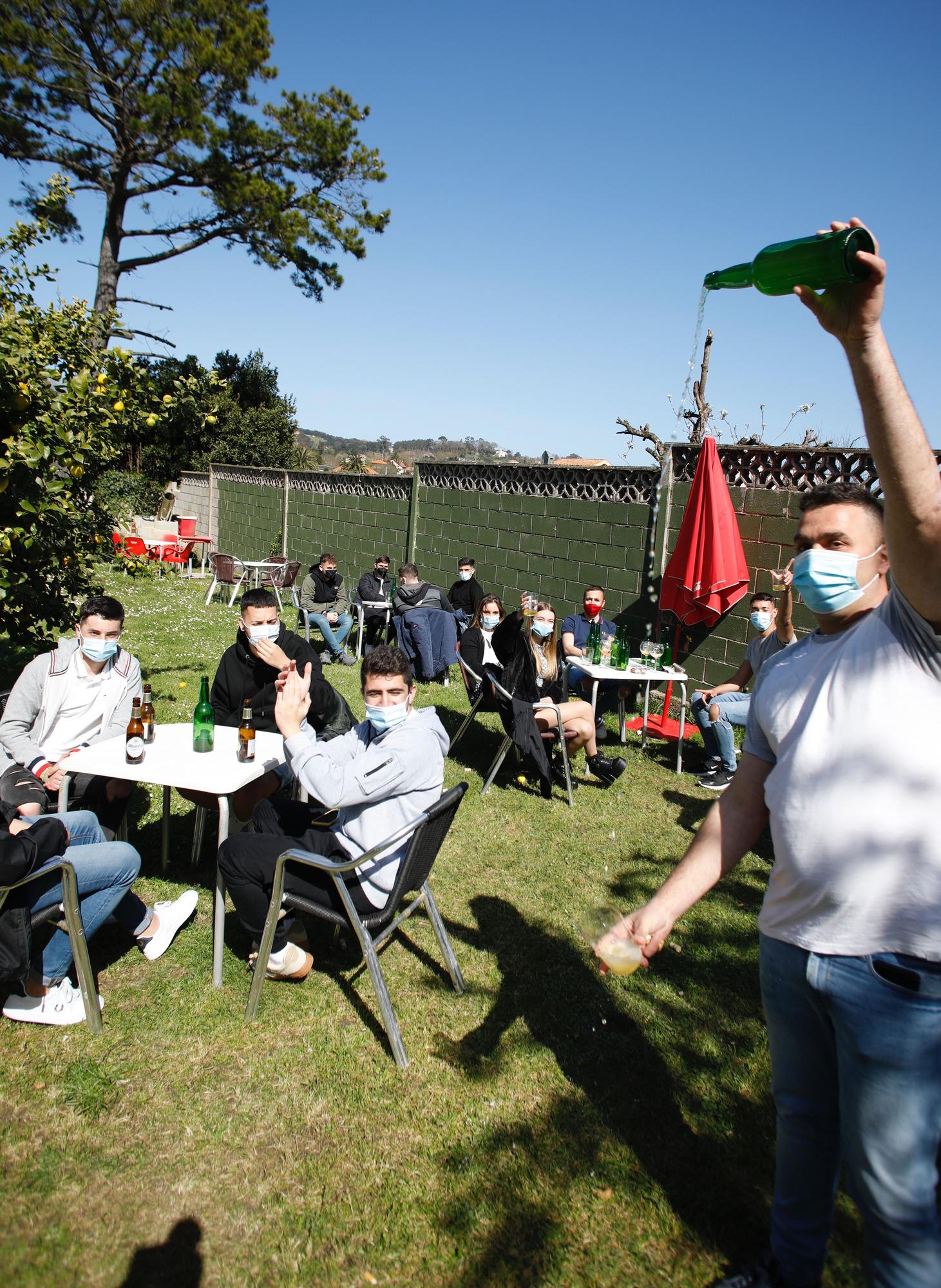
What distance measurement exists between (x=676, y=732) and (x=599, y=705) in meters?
0.83

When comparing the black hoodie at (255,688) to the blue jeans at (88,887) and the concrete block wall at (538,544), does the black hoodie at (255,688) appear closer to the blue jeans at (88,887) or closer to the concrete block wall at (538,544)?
the blue jeans at (88,887)

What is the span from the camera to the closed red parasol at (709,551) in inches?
265

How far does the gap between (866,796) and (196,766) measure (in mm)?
2812

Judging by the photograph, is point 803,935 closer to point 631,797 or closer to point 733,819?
point 733,819

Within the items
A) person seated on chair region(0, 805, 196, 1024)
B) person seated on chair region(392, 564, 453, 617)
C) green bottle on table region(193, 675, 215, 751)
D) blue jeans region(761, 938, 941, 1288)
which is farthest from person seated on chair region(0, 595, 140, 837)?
person seated on chair region(392, 564, 453, 617)

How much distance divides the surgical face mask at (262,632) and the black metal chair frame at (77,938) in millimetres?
1616

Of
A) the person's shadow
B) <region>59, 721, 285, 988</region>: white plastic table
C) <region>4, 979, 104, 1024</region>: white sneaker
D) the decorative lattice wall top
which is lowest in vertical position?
the person's shadow

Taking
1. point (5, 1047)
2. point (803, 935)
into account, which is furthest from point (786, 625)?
point (5, 1047)

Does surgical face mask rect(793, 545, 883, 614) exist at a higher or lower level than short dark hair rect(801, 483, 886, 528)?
lower

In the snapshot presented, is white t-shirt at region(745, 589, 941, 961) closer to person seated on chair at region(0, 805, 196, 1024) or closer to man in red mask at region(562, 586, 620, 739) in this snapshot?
person seated on chair at region(0, 805, 196, 1024)

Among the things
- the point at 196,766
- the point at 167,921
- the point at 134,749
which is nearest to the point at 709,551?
the point at 196,766

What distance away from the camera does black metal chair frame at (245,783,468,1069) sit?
281cm

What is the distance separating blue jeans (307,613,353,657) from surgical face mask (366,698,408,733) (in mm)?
6486

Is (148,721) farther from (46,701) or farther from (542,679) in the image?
(542,679)
